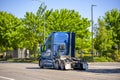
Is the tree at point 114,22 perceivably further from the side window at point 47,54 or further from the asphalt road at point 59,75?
the asphalt road at point 59,75

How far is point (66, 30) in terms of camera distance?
55.5 m

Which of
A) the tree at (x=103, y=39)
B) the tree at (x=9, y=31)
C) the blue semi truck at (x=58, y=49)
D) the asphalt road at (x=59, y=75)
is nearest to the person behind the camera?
the asphalt road at (x=59, y=75)

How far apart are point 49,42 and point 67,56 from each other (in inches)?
110

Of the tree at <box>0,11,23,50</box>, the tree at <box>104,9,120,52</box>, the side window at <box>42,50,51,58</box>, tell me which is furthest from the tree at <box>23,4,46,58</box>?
the side window at <box>42,50,51,58</box>

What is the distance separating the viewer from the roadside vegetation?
55.0m

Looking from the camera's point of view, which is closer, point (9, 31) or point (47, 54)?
point (47, 54)

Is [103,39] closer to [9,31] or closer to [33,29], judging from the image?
[33,29]

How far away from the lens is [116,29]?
6259cm

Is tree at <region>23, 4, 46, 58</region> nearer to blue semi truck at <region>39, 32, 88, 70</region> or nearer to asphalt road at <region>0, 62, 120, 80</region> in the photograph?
blue semi truck at <region>39, 32, 88, 70</region>

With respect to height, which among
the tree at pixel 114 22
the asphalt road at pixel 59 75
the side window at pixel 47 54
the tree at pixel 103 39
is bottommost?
the asphalt road at pixel 59 75

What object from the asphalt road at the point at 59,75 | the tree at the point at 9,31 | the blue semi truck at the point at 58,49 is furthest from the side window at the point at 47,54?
the tree at the point at 9,31

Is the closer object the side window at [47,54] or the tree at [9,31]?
the side window at [47,54]

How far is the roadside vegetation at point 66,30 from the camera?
55.0 metres

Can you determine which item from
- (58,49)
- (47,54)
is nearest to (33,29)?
(47,54)
